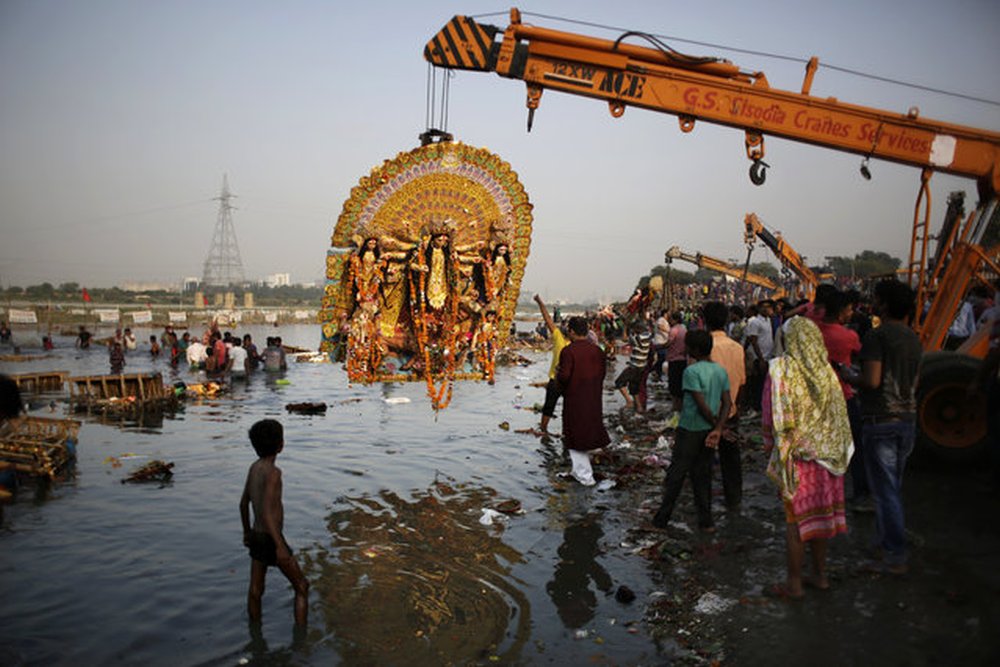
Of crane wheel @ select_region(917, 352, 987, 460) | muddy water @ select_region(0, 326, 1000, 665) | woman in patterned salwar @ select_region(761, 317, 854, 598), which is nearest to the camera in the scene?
muddy water @ select_region(0, 326, 1000, 665)

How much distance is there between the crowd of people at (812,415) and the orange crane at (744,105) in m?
1.48

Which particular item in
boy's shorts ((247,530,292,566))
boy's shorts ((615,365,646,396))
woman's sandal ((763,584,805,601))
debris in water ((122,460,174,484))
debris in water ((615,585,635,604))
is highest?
boy's shorts ((615,365,646,396))

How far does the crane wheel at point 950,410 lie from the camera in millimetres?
7242

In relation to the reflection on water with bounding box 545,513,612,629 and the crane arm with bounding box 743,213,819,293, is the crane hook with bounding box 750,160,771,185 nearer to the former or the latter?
the reflection on water with bounding box 545,513,612,629

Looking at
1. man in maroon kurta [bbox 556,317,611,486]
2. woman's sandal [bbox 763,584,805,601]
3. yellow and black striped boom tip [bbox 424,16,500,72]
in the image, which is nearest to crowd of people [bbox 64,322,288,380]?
yellow and black striped boom tip [bbox 424,16,500,72]

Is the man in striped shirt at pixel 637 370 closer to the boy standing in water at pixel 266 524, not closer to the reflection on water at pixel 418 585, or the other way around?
the reflection on water at pixel 418 585

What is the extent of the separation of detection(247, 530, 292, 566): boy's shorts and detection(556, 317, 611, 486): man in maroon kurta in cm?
404

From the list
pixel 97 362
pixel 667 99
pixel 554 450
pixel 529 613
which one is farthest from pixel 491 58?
pixel 97 362

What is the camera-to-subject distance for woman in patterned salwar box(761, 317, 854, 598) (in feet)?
15.6

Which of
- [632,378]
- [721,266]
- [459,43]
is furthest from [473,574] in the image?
[721,266]

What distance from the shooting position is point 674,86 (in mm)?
9484

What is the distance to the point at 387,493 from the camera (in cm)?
812

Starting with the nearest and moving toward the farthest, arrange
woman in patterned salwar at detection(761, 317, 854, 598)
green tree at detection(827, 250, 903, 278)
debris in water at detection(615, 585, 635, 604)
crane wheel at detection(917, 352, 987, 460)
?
woman in patterned salwar at detection(761, 317, 854, 598), debris in water at detection(615, 585, 635, 604), crane wheel at detection(917, 352, 987, 460), green tree at detection(827, 250, 903, 278)

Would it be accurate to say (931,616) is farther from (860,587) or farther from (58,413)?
(58,413)
